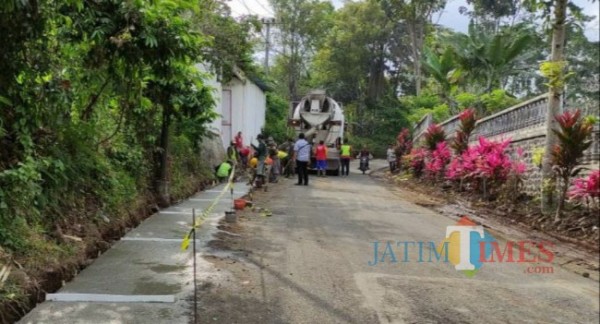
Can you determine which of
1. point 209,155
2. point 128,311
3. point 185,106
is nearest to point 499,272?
point 128,311

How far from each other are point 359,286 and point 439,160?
12.2 m

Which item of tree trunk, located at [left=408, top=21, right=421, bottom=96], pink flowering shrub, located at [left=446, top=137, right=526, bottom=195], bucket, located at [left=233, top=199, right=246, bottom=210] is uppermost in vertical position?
tree trunk, located at [left=408, top=21, right=421, bottom=96]

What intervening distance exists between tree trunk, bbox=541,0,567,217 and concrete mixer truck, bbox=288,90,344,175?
1354cm

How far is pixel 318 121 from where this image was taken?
77.3 ft

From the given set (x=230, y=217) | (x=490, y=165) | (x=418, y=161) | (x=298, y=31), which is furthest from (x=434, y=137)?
(x=298, y=31)

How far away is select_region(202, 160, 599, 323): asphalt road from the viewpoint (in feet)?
16.8

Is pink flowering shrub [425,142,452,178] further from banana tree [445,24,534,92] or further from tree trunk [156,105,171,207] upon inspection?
tree trunk [156,105,171,207]

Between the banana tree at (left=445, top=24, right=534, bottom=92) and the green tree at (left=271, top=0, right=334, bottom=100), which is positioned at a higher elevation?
the green tree at (left=271, top=0, right=334, bottom=100)

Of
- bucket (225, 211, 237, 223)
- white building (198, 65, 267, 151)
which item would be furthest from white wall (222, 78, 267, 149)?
bucket (225, 211, 237, 223)

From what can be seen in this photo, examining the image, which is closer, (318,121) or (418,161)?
(418,161)

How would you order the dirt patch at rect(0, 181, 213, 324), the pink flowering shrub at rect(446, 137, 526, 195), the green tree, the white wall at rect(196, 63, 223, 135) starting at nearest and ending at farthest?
the dirt patch at rect(0, 181, 213, 324) → the pink flowering shrub at rect(446, 137, 526, 195) → the white wall at rect(196, 63, 223, 135) → the green tree

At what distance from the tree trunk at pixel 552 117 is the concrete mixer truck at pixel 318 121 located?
13.5 meters

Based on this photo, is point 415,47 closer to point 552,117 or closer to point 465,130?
point 465,130

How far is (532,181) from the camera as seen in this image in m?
11.5
